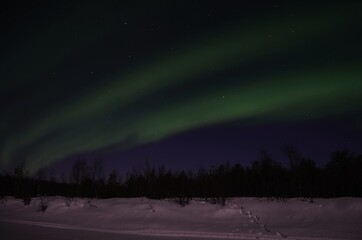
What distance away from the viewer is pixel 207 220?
52.3ft

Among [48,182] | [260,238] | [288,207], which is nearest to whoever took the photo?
[260,238]

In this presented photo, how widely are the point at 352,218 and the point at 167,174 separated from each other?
22637 mm

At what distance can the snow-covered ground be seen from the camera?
11.7 m

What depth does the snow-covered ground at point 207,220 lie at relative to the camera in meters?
11.7

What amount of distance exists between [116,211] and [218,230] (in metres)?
8.35

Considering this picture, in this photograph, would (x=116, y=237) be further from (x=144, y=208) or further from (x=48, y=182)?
(x=48, y=182)

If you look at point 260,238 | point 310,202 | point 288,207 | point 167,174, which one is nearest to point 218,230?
point 260,238

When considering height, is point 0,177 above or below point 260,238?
above

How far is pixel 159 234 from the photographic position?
11.9 metres

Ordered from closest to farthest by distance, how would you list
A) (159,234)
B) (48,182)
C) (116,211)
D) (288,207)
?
(159,234), (288,207), (116,211), (48,182)

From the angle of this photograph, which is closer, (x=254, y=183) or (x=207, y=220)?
(x=207, y=220)

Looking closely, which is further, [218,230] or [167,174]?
[167,174]

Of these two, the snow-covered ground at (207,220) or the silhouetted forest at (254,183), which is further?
the silhouetted forest at (254,183)

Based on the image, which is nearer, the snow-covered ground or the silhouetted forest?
the snow-covered ground
